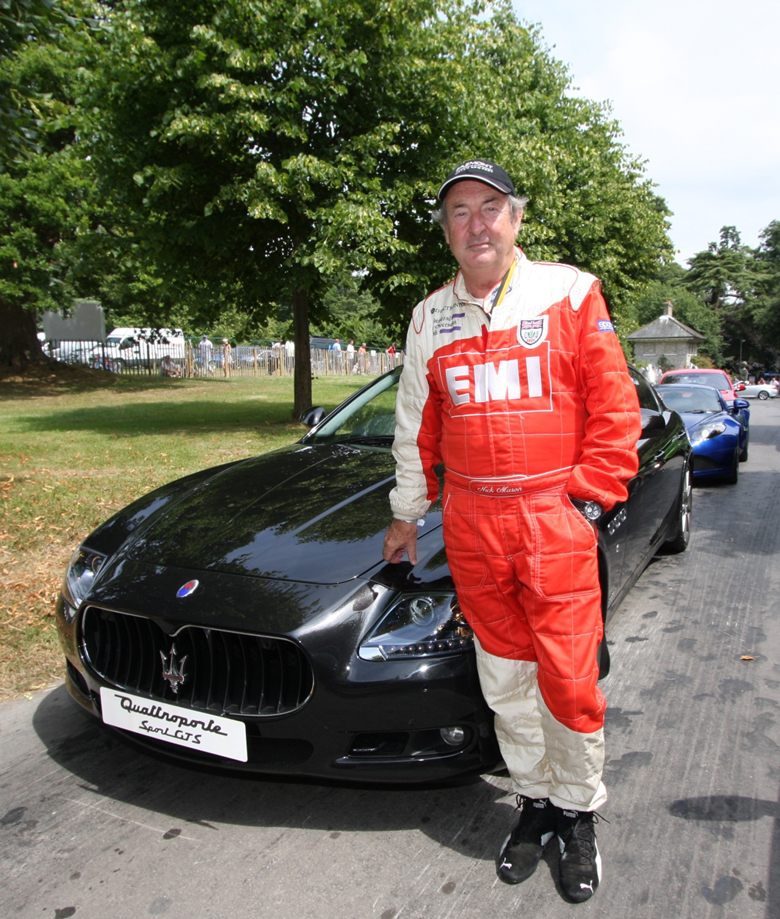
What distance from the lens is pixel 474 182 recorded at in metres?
2.39

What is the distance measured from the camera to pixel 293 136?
11.8 metres

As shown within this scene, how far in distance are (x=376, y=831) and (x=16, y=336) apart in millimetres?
27842

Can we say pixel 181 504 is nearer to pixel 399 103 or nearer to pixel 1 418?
pixel 399 103

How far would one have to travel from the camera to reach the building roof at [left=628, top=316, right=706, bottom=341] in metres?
71.9

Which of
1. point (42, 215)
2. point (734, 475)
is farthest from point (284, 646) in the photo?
point (42, 215)

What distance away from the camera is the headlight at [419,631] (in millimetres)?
2379

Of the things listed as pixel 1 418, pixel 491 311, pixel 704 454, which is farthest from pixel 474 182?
pixel 1 418

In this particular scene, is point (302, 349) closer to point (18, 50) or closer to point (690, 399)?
point (690, 399)

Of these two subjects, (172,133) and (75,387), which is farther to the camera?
(75,387)

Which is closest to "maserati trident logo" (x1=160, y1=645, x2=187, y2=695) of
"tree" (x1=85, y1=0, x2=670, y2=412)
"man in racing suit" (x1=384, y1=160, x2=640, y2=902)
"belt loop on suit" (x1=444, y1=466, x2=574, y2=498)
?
"man in racing suit" (x1=384, y1=160, x2=640, y2=902)

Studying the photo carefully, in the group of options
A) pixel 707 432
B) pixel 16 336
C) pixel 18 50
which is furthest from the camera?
pixel 16 336

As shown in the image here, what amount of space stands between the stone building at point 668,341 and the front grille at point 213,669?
73195 millimetres

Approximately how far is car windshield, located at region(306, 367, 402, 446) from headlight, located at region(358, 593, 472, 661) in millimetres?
1653

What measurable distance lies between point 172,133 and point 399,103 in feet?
12.8
